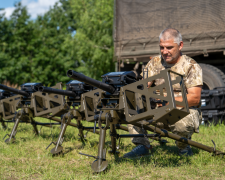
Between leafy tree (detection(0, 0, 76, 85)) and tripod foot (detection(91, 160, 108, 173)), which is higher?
leafy tree (detection(0, 0, 76, 85))

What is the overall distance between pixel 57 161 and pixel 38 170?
540 mm

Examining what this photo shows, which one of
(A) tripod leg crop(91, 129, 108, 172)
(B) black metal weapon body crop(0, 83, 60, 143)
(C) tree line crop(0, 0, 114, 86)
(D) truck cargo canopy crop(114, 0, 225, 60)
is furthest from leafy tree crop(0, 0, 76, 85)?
(A) tripod leg crop(91, 129, 108, 172)

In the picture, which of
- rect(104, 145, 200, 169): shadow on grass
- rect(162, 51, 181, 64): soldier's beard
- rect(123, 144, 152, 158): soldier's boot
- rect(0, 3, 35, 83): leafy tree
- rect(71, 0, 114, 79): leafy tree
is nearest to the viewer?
rect(104, 145, 200, 169): shadow on grass

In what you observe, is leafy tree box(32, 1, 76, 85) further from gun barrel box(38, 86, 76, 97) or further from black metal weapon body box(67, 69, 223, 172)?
black metal weapon body box(67, 69, 223, 172)

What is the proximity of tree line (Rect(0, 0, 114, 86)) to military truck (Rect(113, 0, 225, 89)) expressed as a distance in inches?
691

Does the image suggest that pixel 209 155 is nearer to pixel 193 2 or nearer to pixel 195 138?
pixel 195 138

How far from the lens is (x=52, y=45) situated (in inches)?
1318

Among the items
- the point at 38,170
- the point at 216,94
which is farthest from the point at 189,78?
the point at 216,94

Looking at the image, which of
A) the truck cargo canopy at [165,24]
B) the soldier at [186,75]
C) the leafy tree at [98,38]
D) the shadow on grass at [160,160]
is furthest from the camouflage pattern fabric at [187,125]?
the leafy tree at [98,38]

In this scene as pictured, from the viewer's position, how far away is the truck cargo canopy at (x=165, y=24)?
293 inches

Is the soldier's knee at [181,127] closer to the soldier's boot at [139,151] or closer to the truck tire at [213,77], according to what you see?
the soldier's boot at [139,151]

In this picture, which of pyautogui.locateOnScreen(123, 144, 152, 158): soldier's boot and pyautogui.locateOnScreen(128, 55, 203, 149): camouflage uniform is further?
pyautogui.locateOnScreen(123, 144, 152, 158): soldier's boot

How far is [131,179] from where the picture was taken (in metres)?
3.28

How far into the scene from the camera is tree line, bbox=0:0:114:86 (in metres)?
27.8
